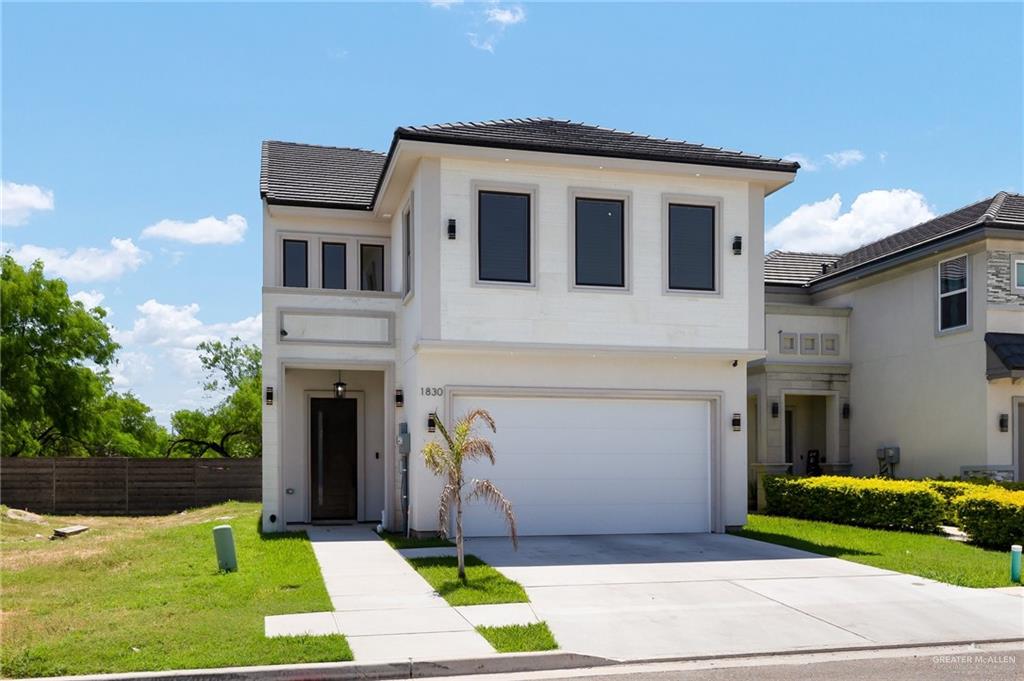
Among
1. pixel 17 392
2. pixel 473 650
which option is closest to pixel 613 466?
pixel 473 650

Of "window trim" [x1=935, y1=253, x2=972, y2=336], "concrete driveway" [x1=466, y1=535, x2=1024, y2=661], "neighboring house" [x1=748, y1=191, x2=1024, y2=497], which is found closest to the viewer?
"concrete driveway" [x1=466, y1=535, x2=1024, y2=661]

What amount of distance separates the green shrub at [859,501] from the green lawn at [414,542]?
786 centimetres

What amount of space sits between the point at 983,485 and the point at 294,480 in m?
12.8

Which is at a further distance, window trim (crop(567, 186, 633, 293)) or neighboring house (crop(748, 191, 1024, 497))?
neighboring house (crop(748, 191, 1024, 497))

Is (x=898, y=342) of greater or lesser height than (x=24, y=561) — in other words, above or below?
above

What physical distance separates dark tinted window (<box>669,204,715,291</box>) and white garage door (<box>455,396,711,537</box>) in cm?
215

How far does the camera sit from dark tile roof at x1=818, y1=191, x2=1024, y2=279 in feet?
58.5

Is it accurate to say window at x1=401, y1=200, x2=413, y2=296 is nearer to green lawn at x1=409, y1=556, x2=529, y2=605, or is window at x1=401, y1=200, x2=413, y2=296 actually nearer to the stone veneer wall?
green lawn at x1=409, y1=556, x2=529, y2=605

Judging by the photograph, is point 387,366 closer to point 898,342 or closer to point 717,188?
point 717,188

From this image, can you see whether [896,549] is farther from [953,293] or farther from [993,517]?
[953,293]

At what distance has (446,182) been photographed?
1449 centimetres

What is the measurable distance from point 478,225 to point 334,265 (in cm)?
500

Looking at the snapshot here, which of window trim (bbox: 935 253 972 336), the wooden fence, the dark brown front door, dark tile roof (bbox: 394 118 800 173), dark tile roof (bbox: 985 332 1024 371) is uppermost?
dark tile roof (bbox: 394 118 800 173)

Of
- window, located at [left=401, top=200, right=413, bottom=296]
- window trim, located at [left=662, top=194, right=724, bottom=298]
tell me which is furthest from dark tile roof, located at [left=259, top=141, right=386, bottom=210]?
window trim, located at [left=662, top=194, right=724, bottom=298]
